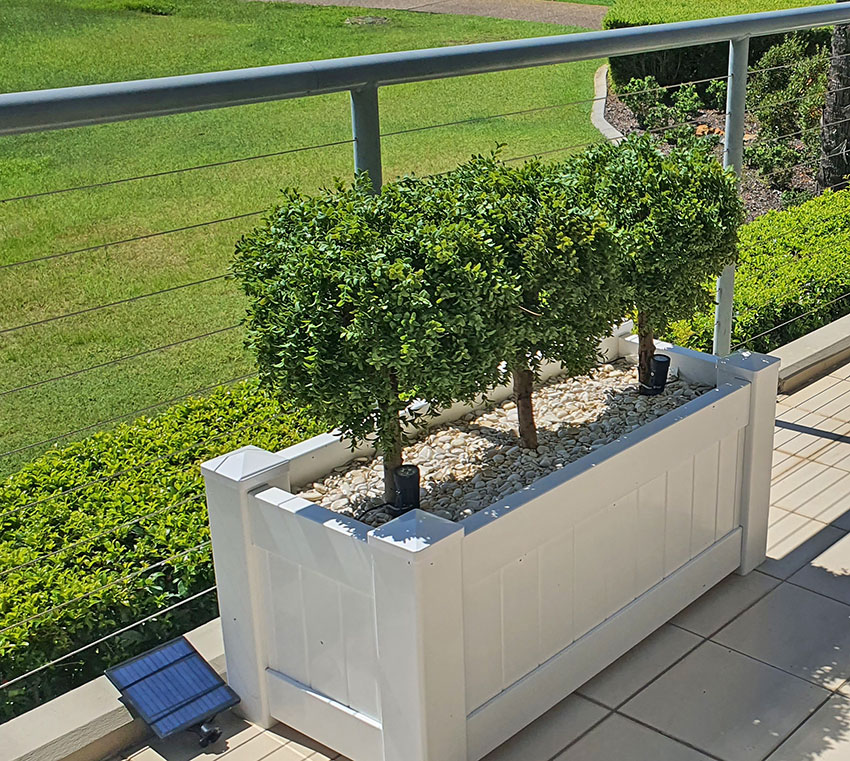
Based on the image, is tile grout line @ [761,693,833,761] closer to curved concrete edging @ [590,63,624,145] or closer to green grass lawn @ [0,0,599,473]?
green grass lawn @ [0,0,599,473]

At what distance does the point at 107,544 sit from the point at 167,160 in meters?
8.28

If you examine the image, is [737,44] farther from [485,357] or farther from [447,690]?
[447,690]

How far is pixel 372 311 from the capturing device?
2.19m

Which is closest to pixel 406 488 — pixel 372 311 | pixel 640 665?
pixel 372 311

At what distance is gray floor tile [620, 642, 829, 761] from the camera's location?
102 inches

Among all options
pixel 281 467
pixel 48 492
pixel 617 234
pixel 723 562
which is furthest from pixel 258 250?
pixel 723 562

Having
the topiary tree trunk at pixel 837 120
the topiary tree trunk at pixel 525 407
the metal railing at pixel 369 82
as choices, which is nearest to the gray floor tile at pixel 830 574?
the metal railing at pixel 369 82

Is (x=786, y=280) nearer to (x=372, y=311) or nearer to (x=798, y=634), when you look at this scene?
(x=798, y=634)

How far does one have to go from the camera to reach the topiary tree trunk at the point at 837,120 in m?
7.04

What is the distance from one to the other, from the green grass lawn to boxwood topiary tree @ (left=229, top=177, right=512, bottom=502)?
6.88ft

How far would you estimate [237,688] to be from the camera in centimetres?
269

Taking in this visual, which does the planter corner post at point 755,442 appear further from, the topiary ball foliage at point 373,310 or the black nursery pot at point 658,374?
the topiary ball foliage at point 373,310

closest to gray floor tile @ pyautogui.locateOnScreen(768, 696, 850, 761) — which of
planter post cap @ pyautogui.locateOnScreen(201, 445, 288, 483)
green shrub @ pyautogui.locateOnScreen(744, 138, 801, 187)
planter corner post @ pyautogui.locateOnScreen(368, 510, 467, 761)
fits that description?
planter corner post @ pyautogui.locateOnScreen(368, 510, 467, 761)

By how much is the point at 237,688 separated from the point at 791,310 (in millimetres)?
2930
